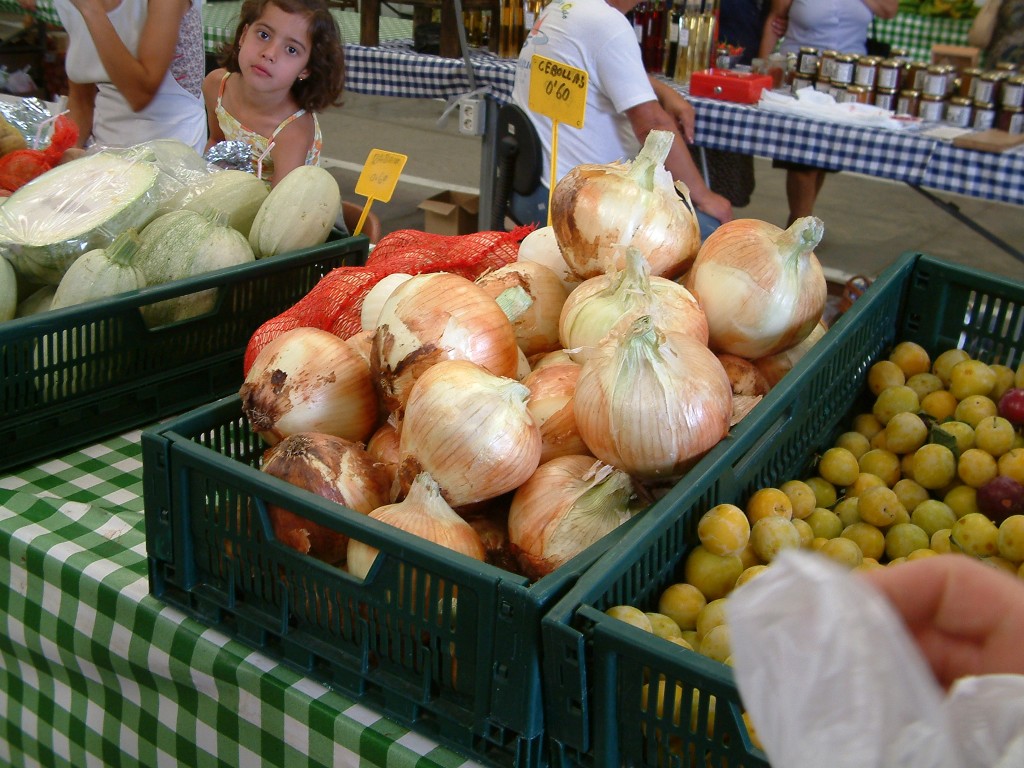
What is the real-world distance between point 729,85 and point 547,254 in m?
2.69

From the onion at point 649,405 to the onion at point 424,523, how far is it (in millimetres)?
161

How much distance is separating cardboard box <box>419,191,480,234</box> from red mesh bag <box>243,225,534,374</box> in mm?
2362

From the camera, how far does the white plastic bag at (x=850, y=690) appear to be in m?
0.37

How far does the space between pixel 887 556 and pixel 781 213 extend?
466 cm

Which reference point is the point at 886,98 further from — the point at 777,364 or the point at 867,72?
the point at 777,364

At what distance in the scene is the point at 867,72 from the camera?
12.6 ft

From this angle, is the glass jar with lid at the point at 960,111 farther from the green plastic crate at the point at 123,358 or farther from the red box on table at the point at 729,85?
the green plastic crate at the point at 123,358

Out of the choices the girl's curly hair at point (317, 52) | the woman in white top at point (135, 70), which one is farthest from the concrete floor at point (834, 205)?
the girl's curly hair at point (317, 52)

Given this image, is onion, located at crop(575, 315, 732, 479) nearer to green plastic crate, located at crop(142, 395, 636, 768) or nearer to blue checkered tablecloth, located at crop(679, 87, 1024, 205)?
green plastic crate, located at crop(142, 395, 636, 768)

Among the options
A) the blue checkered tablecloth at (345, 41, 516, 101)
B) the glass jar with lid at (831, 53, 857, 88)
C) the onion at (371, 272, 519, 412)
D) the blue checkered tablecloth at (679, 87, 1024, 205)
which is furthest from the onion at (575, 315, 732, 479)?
the glass jar with lid at (831, 53, 857, 88)

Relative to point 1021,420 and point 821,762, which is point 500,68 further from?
point 821,762

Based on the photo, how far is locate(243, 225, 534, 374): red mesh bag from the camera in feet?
4.27

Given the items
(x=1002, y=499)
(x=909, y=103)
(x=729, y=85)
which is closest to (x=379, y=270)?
(x=1002, y=499)

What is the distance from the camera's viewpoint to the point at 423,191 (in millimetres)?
5625
